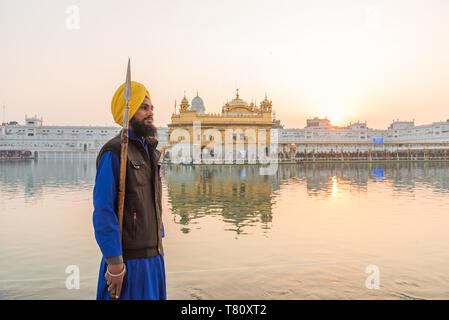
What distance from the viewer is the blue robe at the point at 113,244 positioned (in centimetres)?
251

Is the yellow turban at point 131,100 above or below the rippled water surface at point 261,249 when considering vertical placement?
above

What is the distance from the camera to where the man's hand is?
8.32 feet

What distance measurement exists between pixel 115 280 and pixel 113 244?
26cm

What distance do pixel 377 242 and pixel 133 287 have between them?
5.91 metres

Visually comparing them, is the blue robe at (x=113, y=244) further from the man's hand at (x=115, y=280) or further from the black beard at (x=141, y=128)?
the black beard at (x=141, y=128)

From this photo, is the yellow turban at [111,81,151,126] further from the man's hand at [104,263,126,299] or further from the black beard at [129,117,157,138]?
the man's hand at [104,263,126,299]

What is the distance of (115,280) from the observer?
2559 mm

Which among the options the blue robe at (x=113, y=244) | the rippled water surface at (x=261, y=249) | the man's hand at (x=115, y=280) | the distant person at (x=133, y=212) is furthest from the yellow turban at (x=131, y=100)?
the rippled water surface at (x=261, y=249)

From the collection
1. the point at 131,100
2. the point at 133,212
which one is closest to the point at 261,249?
the point at 133,212

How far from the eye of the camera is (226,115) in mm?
49750

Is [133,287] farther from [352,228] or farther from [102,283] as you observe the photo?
[352,228]
